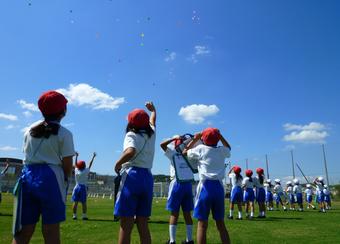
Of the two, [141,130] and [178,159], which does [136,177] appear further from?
[178,159]

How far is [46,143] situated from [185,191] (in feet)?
14.3

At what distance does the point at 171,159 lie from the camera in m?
7.61

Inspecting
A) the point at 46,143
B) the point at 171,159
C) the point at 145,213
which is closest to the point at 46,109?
the point at 46,143

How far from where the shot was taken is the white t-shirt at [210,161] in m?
6.41

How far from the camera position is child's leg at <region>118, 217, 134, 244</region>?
4.79 meters

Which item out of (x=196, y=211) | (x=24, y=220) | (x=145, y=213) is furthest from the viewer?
(x=196, y=211)

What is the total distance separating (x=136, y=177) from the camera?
16.5 feet

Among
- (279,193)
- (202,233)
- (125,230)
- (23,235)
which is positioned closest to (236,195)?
(202,233)

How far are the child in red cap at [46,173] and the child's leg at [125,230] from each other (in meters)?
1.01

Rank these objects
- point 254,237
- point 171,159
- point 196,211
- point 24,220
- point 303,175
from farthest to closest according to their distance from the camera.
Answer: point 303,175 → point 254,237 → point 171,159 → point 196,211 → point 24,220

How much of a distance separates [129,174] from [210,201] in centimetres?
188

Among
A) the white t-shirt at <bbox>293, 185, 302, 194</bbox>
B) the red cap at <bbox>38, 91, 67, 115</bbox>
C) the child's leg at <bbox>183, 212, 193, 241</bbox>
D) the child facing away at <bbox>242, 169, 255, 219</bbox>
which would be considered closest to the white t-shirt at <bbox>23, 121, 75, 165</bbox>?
the red cap at <bbox>38, 91, 67, 115</bbox>

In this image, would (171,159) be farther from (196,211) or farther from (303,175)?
(303,175)

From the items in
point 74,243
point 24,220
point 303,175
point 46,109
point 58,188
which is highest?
point 303,175
